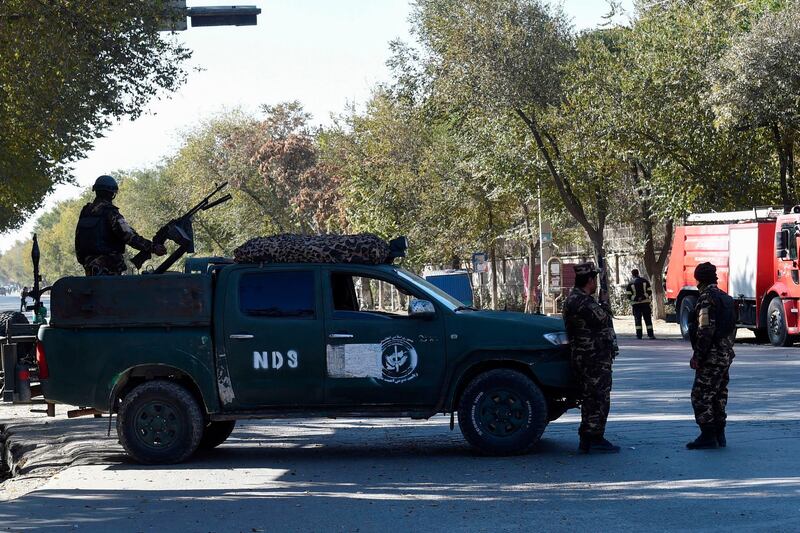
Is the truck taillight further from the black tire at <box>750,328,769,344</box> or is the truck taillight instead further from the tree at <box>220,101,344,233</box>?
the tree at <box>220,101,344,233</box>

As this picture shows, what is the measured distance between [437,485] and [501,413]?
5.32 ft

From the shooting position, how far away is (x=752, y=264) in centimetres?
2964

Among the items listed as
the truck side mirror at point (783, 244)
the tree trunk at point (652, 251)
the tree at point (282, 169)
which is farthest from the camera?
the tree at point (282, 169)

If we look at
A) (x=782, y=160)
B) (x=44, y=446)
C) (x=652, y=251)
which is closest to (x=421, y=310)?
(x=44, y=446)

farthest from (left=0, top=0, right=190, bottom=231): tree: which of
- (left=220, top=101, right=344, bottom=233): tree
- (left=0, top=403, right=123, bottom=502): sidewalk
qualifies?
(left=220, top=101, right=344, bottom=233): tree

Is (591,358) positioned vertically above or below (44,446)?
above

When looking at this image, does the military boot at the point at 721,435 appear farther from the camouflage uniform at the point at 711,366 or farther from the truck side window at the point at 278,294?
the truck side window at the point at 278,294

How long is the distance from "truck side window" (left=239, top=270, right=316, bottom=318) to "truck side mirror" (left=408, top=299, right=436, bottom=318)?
0.92 meters

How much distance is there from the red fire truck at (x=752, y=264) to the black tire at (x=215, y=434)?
56.2ft

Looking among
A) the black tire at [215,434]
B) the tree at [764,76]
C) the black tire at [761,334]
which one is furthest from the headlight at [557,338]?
the tree at [764,76]

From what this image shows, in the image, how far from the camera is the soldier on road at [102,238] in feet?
43.4

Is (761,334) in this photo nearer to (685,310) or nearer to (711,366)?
(685,310)

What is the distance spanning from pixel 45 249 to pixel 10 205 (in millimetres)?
154270

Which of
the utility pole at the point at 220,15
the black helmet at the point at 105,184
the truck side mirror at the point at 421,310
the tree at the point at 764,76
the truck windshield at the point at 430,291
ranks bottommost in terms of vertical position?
the truck side mirror at the point at 421,310
